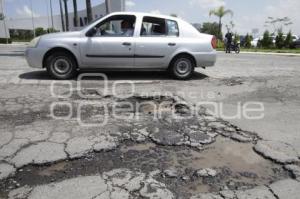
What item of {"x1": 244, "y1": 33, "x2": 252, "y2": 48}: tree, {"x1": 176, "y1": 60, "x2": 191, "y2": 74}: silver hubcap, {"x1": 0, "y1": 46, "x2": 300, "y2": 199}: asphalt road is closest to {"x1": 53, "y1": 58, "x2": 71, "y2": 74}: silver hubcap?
{"x1": 0, "y1": 46, "x2": 300, "y2": 199}: asphalt road

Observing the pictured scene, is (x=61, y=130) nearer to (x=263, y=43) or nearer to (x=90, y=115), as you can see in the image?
(x=90, y=115)

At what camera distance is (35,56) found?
753cm

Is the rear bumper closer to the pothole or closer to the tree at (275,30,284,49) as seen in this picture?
the pothole

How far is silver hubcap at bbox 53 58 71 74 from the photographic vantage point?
24.9 ft

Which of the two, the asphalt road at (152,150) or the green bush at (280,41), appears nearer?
the asphalt road at (152,150)

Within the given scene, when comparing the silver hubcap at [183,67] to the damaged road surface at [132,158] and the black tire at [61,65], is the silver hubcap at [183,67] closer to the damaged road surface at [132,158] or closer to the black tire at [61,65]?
the black tire at [61,65]

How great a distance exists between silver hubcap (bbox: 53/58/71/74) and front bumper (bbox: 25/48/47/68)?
0.34 meters

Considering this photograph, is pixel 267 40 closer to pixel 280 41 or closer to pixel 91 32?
pixel 280 41

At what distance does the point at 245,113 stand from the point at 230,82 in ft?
9.11

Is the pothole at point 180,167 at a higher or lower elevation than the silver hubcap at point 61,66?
lower

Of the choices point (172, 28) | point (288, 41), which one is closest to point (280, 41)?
point (288, 41)

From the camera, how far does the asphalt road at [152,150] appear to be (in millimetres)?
3018

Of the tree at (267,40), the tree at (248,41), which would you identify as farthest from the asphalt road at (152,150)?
the tree at (248,41)

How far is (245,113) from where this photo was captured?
5.44 meters
